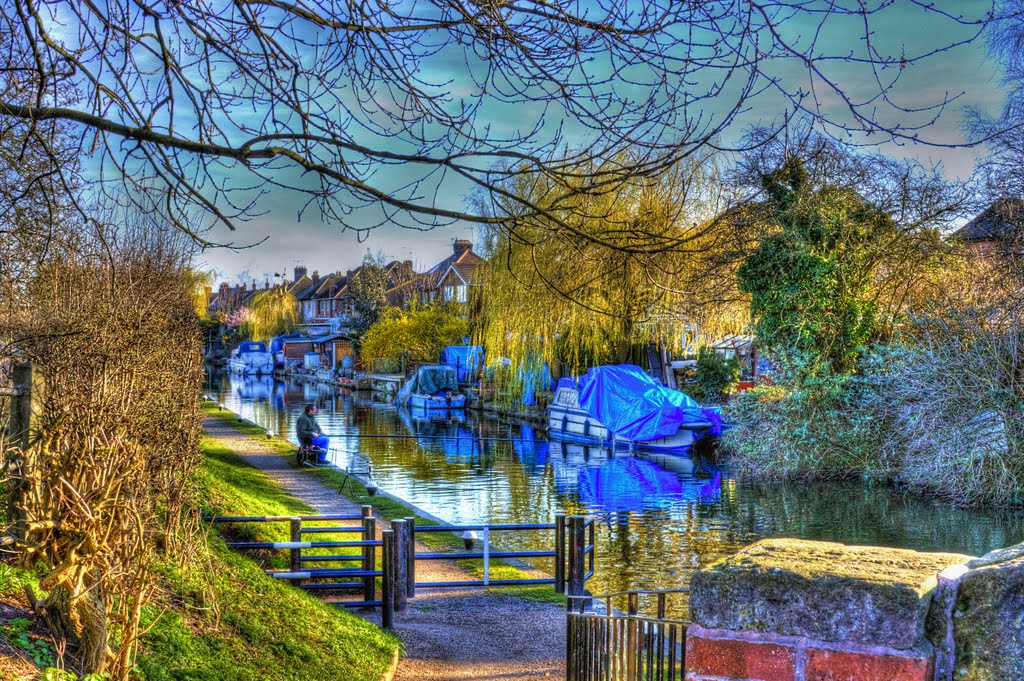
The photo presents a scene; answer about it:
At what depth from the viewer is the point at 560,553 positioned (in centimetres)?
1090

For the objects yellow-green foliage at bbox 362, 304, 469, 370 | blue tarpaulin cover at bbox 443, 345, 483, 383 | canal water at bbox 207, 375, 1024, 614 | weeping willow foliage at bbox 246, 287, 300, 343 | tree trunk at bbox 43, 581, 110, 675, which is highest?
weeping willow foliage at bbox 246, 287, 300, 343

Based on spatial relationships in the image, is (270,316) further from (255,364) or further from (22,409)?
(22,409)

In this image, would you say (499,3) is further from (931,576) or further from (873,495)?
(873,495)

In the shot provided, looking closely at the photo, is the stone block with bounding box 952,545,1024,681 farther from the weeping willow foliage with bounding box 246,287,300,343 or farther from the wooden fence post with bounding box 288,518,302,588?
the weeping willow foliage with bounding box 246,287,300,343

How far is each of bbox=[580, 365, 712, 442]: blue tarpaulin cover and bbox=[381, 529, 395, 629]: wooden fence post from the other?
2132cm

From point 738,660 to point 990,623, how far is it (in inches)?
18.6

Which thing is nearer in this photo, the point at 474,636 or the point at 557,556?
the point at 474,636

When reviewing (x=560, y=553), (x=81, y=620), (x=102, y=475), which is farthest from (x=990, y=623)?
(x=560, y=553)

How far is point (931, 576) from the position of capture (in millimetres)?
1806

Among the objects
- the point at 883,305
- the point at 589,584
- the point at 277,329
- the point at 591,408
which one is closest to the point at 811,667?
the point at 589,584

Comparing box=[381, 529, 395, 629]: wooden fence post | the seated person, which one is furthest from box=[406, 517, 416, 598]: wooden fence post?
the seated person

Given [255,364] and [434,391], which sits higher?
[255,364]

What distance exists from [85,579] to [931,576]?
529cm

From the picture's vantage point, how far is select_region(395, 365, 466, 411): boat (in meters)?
43.1
